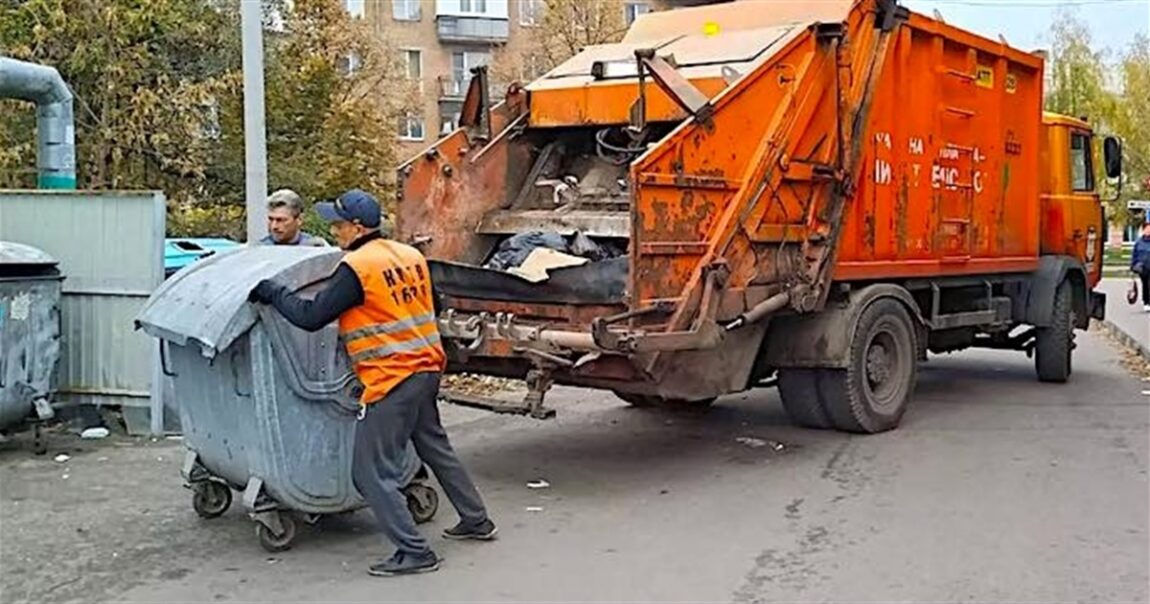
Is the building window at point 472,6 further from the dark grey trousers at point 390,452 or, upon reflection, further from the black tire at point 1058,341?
the dark grey trousers at point 390,452

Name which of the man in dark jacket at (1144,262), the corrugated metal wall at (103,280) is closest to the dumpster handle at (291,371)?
the corrugated metal wall at (103,280)

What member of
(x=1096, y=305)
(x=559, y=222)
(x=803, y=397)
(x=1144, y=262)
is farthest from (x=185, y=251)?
(x=1144, y=262)

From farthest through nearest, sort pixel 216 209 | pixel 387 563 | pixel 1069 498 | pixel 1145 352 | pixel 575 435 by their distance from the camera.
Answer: pixel 216 209, pixel 1145 352, pixel 575 435, pixel 1069 498, pixel 387 563

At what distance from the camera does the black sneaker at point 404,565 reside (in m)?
5.44

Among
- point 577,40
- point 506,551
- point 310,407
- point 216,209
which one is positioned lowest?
point 506,551

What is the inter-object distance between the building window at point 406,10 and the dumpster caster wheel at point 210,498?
42.3 meters

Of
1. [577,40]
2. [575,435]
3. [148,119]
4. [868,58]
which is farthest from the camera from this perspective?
[577,40]

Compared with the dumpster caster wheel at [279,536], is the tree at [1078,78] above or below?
above

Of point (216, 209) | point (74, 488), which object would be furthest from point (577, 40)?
point (74, 488)

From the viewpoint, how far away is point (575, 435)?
28.9 ft

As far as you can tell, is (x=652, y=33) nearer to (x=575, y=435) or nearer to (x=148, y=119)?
(x=575, y=435)

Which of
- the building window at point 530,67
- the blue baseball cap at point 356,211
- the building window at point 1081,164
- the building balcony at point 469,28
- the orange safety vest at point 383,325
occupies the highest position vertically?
the building balcony at point 469,28

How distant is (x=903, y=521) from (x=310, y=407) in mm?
2813

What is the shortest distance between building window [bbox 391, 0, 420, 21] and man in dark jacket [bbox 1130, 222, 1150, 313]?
106 feet
